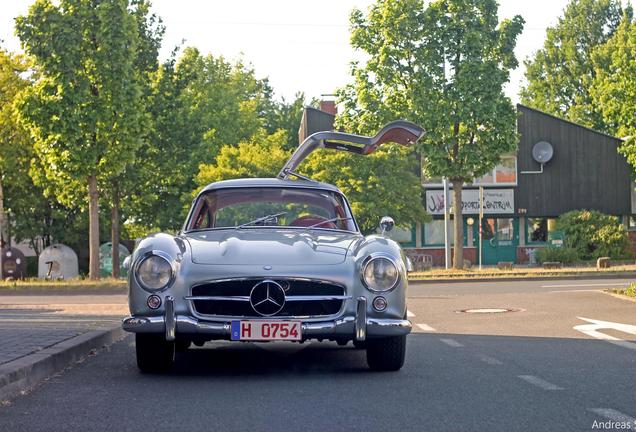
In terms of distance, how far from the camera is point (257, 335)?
786 centimetres

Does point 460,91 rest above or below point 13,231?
above

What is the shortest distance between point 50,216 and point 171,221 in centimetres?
973

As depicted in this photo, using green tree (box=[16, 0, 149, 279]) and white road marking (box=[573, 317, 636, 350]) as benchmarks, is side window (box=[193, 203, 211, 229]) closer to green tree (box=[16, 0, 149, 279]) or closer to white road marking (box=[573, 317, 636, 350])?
white road marking (box=[573, 317, 636, 350])

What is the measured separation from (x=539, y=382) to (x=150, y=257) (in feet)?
9.70

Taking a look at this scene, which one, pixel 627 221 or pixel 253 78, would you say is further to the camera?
pixel 253 78

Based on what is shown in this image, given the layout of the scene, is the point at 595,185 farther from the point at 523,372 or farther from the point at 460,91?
the point at 523,372

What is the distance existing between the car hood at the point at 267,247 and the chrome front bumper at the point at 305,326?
0.44 metres

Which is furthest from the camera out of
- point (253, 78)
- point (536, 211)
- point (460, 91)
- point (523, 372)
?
point (253, 78)

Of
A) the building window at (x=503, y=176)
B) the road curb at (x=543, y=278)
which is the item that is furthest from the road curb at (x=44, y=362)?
the building window at (x=503, y=176)

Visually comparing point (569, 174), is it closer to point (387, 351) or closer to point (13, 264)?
point (13, 264)

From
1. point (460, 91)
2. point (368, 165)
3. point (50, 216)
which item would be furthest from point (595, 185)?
point (50, 216)

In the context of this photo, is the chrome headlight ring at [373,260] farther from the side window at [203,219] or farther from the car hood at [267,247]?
the side window at [203,219]

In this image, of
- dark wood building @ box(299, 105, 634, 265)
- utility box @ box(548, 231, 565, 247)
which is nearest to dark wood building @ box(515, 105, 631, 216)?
dark wood building @ box(299, 105, 634, 265)

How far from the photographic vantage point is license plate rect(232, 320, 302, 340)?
25.8ft
